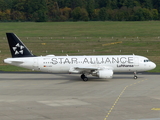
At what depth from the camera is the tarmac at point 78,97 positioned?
→ 3325cm

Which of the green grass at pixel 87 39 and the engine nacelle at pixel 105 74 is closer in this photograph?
the engine nacelle at pixel 105 74

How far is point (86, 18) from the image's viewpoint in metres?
175

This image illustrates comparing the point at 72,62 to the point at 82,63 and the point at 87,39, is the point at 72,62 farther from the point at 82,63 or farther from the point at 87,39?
the point at 87,39

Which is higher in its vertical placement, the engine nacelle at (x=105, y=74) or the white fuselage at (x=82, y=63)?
the white fuselage at (x=82, y=63)

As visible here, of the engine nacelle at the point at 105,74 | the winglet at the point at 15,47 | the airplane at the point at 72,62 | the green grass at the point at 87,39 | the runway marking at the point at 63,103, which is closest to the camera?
the runway marking at the point at 63,103

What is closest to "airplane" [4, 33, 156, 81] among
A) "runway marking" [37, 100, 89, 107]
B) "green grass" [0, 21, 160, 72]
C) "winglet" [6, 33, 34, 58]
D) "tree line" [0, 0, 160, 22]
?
"winglet" [6, 33, 34, 58]

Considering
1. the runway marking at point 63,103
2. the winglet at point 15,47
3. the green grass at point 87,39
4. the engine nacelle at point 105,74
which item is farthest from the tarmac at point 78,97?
the green grass at point 87,39

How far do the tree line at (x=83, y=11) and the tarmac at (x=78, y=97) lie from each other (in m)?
118

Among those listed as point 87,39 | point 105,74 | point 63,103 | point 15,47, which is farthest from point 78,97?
point 87,39

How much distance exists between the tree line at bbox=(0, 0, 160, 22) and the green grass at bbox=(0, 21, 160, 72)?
26959 millimetres

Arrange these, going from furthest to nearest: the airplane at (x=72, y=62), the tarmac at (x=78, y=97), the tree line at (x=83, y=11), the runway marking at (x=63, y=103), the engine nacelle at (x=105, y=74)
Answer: the tree line at (x=83, y=11) → the airplane at (x=72, y=62) → the engine nacelle at (x=105, y=74) → the runway marking at (x=63, y=103) → the tarmac at (x=78, y=97)

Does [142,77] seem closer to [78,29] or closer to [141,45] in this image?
[141,45]

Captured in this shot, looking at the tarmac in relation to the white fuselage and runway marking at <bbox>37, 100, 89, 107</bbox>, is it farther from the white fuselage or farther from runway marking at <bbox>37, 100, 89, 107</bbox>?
the white fuselage

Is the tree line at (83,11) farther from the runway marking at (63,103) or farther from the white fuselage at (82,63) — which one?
the runway marking at (63,103)
